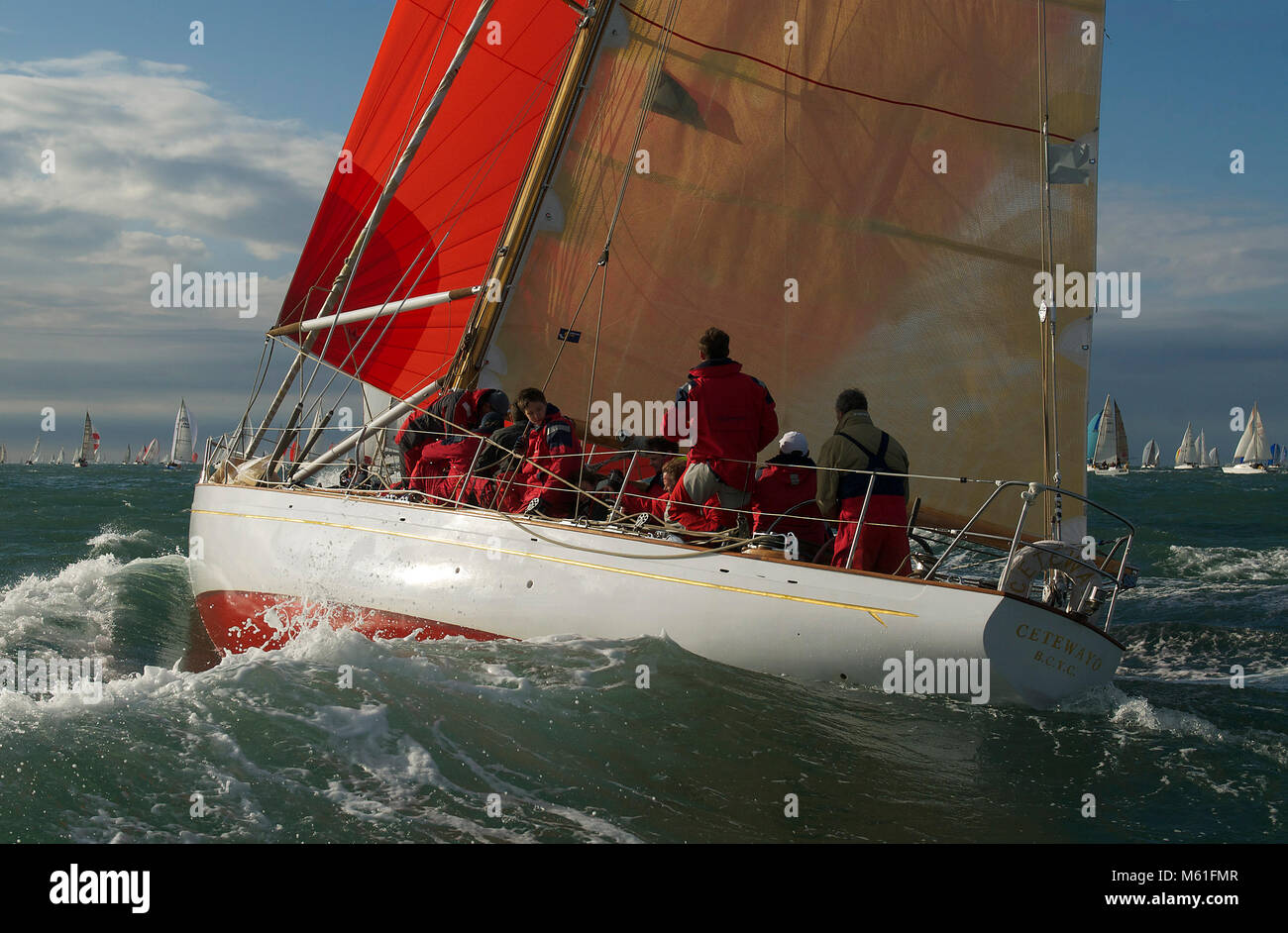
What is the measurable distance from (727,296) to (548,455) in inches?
81.5

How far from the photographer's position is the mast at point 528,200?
796cm

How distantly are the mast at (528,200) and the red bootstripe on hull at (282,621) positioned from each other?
229cm

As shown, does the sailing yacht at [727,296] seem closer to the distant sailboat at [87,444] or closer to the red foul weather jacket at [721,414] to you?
the red foul weather jacket at [721,414]

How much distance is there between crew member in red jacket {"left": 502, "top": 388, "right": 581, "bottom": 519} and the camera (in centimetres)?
667

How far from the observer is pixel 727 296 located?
7789 mm

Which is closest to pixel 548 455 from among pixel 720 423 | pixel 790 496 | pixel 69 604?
pixel 720 423

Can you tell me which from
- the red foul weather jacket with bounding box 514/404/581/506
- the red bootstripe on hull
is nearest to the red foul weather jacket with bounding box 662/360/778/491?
the red foul weather jacket with bounding box 514/404/581/506

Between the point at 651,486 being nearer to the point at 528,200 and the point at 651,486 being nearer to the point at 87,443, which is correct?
the point at 528,200

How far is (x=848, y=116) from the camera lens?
7406 mm

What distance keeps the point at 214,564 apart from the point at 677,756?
16.9 ft

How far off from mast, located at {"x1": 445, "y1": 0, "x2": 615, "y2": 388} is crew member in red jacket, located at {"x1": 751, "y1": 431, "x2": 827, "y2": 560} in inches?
124

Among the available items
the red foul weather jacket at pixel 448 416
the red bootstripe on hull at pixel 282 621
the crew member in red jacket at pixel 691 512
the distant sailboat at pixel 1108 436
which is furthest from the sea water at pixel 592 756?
the distant sailboat at pixel 1108 436

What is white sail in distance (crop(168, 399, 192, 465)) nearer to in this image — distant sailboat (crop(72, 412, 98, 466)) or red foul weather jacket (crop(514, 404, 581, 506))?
distant sailboat (crop(72, 412, 98, 466))
